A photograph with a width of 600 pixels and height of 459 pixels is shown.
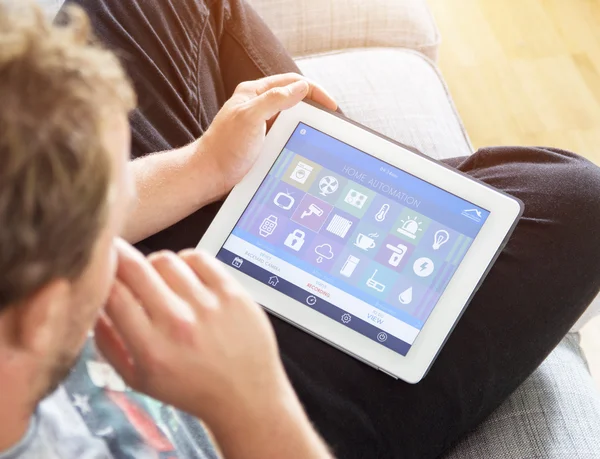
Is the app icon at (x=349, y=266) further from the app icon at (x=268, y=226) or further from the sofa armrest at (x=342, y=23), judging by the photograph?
the sofa armrest at (x=342, y=23)

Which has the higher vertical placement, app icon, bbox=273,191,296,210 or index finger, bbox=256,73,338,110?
index finger, bbox=256,73,338,110

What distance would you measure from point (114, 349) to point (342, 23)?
90 centimetres

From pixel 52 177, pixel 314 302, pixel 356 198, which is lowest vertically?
pixel 314 302

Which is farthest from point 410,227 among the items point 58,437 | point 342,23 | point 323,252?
point 342,23

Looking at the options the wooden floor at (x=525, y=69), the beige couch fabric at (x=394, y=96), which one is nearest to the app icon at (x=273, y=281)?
the beige couch fabric at (x=394, y=96)

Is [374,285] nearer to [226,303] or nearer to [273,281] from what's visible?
[273,281]

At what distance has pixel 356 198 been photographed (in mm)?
822

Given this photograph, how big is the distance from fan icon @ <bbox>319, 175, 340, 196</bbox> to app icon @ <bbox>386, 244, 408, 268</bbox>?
3.9 inches

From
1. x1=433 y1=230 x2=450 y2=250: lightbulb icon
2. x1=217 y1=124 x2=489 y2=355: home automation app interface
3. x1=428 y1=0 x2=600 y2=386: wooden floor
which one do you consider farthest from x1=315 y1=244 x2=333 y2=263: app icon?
x1=428 y1=0 x2=600 y2=386: wooden floor

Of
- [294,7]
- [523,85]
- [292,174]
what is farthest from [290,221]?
[523,85]

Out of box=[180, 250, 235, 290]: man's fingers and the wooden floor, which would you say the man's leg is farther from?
the wooden floor

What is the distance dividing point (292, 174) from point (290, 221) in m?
0.06

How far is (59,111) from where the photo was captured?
0.43m

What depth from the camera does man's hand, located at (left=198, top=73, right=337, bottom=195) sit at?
81 cm
